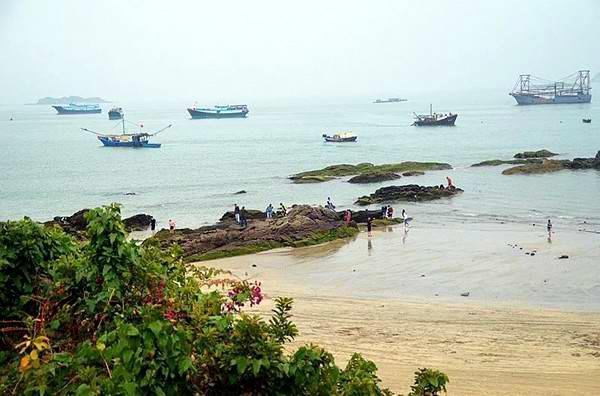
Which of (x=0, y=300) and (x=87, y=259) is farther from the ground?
(x=87, y=259)

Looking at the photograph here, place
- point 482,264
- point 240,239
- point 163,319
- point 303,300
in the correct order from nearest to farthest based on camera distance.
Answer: point 163,319
point 303,300
point 482,264
point 240,239

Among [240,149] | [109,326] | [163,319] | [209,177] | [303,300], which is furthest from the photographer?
[240,149]

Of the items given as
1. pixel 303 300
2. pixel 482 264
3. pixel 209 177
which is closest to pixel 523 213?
pixel 482 264

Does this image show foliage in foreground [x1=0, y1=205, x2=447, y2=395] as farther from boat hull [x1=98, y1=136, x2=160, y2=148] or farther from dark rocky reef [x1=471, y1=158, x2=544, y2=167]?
boat hull [x1=98, y1=136, x2=160, y2=148]

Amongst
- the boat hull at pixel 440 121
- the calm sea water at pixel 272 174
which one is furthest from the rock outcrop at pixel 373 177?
the boat hull at pixel 440 121

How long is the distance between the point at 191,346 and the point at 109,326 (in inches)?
40.3

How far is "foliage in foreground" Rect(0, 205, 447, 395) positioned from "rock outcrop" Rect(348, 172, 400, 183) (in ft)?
137

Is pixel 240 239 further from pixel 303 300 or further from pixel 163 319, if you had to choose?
pixel 163 319

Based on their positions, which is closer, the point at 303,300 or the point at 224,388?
the point at 224,388

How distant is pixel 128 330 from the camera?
15.8 feet

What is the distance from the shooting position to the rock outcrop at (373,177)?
160ft

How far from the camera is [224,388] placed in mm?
5422

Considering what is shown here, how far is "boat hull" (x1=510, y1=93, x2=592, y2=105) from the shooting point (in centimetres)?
18312

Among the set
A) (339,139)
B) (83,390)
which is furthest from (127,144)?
(83,390)
